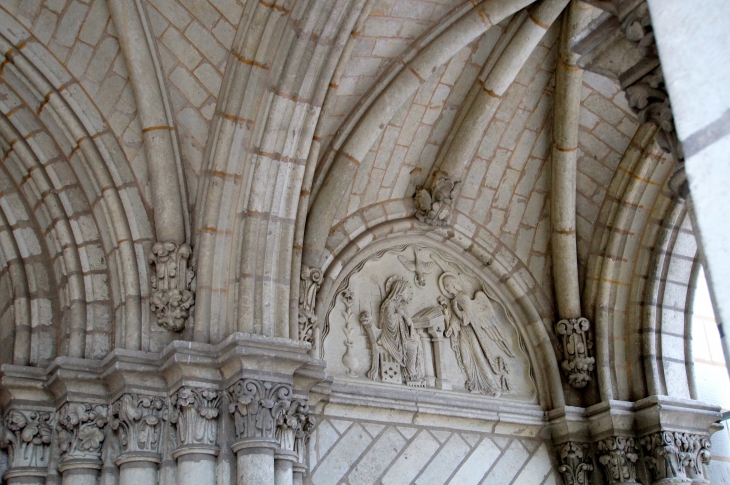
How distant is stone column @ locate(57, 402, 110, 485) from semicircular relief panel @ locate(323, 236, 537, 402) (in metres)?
1.63

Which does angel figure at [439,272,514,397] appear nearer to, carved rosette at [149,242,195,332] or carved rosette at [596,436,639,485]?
carved rosette at [596,436,639,485]

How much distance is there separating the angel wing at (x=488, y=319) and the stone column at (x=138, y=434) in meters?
2.79

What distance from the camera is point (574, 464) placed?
21.0ft

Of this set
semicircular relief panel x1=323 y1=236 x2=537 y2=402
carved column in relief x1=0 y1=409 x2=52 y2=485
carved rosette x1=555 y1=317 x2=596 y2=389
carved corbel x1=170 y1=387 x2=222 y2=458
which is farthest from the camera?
carved rosette x1=555 y1=317 x2=596 y2=389

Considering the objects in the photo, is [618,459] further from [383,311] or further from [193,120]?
[193,120]

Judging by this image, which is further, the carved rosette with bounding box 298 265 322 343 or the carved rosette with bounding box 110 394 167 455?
the carved rosette with bounding box 298 265 322 343

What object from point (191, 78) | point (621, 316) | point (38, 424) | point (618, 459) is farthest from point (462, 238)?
point (38, 424)

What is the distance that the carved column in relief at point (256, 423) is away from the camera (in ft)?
15.4

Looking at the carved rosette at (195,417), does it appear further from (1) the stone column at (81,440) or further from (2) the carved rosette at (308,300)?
(2) the carved rosette at (308,300)

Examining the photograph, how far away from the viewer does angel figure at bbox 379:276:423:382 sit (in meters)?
6.27

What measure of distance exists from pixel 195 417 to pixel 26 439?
40.3 inches

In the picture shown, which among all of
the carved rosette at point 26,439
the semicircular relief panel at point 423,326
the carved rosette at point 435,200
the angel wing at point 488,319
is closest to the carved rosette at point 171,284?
the carved rosette at point 26,439

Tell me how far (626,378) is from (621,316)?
52 cm

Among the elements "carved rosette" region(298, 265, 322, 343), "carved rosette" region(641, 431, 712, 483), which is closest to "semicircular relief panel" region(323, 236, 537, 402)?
"carved rosette" region(298, 265, 322, 343)
